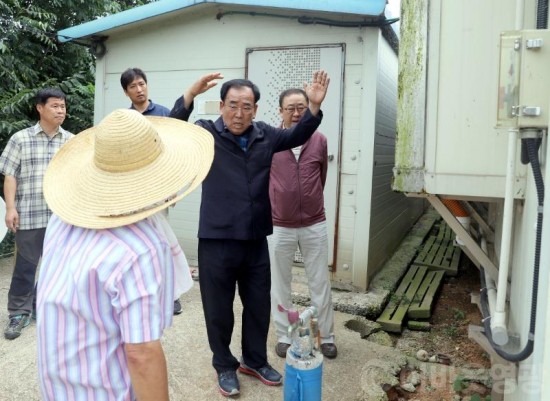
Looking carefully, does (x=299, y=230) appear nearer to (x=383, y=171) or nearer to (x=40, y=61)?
(x=383, y=171)

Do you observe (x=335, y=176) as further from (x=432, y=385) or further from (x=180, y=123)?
(x=180, y=123)

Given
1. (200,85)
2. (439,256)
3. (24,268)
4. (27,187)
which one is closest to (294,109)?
(200,85)

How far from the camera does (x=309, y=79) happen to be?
496 centimetres

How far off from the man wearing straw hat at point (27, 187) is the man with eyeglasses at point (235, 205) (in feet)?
5.00

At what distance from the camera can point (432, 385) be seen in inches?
129

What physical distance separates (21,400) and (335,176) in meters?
3.45

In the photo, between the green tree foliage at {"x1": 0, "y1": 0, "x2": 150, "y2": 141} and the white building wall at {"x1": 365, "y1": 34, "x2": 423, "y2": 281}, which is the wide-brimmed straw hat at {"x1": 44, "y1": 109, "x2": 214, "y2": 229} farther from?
the green tree foliage at {"x1": 0, "y1": 0, "x2": 150, "y2": 141}

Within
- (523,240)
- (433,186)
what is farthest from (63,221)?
(523,240)

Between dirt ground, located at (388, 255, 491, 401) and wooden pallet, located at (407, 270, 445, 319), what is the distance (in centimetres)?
16

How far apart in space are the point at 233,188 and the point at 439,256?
5.10m

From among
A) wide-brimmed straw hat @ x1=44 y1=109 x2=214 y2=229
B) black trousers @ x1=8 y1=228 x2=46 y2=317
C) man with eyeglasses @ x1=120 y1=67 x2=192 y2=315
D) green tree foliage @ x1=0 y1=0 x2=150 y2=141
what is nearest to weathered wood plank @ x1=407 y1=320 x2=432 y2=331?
man with eyeglasses @ x1=120 y1=67 x2=192 y2=315

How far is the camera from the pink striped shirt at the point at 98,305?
1.24 m

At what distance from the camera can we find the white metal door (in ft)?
16.0

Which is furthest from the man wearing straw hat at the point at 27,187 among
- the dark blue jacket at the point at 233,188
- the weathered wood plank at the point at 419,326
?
the weathered wood plank at the point at 419,326
